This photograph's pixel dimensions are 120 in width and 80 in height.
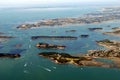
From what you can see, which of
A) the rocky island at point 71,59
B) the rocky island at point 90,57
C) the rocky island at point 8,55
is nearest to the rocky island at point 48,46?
the rocky island at point 90,57

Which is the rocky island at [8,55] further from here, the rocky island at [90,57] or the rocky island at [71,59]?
the rocky island at [71,59]

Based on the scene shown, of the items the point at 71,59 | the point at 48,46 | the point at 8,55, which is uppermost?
the point at 71,59

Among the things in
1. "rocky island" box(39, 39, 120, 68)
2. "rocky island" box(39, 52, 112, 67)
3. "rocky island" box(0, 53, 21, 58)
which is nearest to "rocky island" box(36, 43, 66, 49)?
"rocky island" box(39, 39, 120, 68)

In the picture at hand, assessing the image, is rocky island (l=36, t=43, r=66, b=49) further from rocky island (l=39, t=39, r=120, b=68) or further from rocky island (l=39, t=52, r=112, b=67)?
rocky island (l=39, t=52, r=112, b=67)

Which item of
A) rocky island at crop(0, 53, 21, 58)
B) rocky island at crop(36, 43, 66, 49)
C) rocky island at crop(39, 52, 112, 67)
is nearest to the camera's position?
rocky island at crop(39, 52, 112, 67)

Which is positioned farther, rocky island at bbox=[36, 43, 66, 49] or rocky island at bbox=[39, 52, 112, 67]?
rocky island at bbox=[36, 43, 66, 49]

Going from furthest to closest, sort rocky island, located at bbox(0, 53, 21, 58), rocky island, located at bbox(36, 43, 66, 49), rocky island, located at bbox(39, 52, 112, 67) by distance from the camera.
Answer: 1. rocky island, located at bbox(36, 43, 66, 49)
2. rocky island, located at bbox(0, 53, 21, 58)
3. rocky island, located at bbox(39, 52, 112, 67)

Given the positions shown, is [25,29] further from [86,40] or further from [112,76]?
[112,76]

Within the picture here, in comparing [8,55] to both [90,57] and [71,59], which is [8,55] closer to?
[71,59]

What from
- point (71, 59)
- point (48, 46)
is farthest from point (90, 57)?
point (48, 46)

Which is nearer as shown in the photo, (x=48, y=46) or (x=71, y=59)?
(x=71, y=59)

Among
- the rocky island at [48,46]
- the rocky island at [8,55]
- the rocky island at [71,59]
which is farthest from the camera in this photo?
the rocky island at [48,46]

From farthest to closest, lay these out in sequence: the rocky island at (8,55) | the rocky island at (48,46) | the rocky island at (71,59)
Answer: the rocky island at (48,46) → the rocky island at (8,55) → the rocky island at (71,59)
